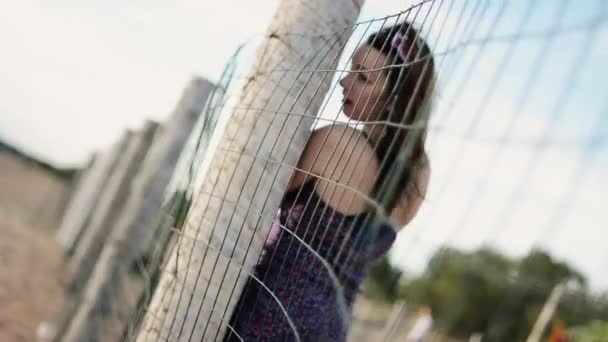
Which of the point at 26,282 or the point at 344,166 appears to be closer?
the point at 344,166

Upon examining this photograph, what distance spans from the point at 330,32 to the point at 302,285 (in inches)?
28.5

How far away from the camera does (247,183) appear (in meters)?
1.57

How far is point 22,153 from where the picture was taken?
93.2 feet

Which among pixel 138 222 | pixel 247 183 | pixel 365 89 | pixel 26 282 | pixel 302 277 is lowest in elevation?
pixel 26 282

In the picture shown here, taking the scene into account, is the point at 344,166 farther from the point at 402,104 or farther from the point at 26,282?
the point at 26,282

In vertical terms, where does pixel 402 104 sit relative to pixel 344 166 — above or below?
above

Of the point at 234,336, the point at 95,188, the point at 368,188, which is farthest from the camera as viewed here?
the point at 95,188

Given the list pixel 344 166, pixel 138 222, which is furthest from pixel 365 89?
pixel 138 222

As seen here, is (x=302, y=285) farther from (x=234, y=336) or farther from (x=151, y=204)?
(x=151, y=204)

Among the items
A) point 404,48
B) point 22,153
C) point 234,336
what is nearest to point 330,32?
point 404,48

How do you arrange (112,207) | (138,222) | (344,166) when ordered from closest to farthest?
(344,166)
(138,222)
(112,207)

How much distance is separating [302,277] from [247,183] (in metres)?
0.30

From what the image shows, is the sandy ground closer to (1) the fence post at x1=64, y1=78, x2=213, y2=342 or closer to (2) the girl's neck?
(1) the fence post at x1=64, y1=78, x2=213, y2=342

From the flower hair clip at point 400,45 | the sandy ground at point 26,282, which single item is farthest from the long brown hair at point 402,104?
the sandy ground at point 26,282
